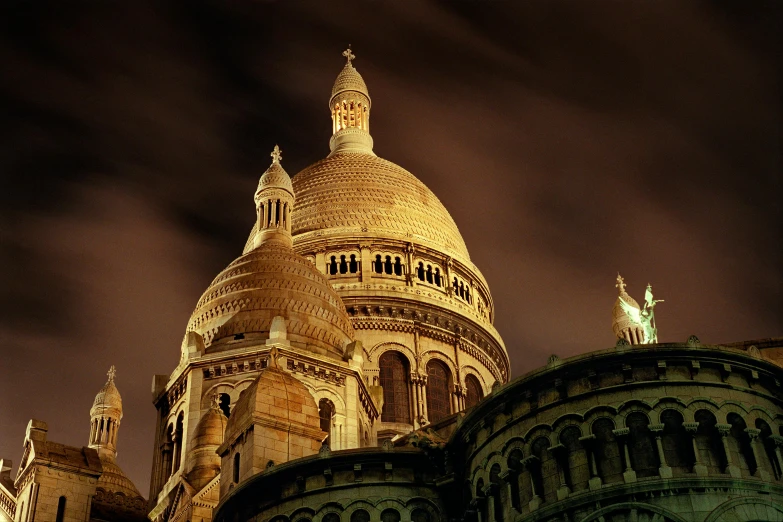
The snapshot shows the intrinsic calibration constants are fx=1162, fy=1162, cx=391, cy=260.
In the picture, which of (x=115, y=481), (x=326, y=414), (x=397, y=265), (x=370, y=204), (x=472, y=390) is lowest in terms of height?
(x=326, y=414)

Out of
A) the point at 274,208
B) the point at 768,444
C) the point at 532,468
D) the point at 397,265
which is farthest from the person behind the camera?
the point at 397,265

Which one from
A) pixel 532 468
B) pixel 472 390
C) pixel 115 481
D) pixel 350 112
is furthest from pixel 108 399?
pixel 532 468

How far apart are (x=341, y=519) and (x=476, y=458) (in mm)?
4091

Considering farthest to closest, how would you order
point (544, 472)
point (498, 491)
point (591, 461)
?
1. point (498, 491)
2. point (544, 472)
3. point (591, 461)

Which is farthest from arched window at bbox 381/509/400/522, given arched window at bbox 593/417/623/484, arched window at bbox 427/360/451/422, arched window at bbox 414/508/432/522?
arched window at bbox 427/360/451/422

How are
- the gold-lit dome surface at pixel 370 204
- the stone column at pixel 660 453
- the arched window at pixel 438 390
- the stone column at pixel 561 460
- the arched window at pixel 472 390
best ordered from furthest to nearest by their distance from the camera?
1. the gold-lit dome surface at pixel 370 204
2. the arched window at pixel 472 390
3. the arched window at pixel 438 390
4. the stone column at pixel 561 460
5. the stone column at pixel 660 453

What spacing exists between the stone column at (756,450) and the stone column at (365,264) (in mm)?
36075

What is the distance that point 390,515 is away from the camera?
106 feet

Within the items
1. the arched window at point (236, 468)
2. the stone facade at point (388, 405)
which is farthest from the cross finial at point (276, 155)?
the arched window at point (236, 468)

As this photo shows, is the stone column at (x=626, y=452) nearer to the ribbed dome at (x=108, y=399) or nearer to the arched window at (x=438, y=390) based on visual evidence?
the arched window at (x=438, y=390)

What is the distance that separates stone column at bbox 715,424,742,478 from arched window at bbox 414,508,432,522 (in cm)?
861

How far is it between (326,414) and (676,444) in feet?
73.0

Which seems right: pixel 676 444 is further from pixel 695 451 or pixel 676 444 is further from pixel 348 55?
pixel 348 55

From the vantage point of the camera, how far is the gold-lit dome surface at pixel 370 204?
6625 centimetres
